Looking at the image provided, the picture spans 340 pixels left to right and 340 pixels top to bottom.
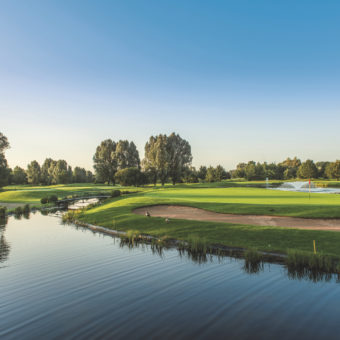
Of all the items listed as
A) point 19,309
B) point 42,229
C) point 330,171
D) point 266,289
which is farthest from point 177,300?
point 330,171

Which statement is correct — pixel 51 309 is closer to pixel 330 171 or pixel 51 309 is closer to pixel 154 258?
pixel 154 258

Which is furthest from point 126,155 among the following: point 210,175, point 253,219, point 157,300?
point 157,300

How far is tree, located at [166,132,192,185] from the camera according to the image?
8425 centimetres

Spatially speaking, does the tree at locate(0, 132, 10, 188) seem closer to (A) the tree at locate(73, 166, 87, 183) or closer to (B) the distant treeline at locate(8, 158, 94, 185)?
(B) the distant treeline at locate(8, 158, 94, 185)

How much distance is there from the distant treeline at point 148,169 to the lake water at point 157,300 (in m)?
62.4

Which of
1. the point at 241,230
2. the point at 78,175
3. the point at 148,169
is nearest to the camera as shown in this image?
the point at 241,230

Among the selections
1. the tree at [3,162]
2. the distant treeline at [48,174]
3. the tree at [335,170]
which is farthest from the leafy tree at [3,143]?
the tree at [335,170]

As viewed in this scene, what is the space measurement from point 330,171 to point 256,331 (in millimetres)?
117219

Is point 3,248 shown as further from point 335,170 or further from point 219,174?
point 335,170

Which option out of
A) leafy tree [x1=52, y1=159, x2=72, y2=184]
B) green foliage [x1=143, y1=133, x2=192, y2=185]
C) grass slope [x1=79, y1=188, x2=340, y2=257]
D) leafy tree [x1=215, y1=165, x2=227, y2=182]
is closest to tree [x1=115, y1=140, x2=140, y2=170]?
green foliage [x1=143, y1=133, x2=192, y2=185]

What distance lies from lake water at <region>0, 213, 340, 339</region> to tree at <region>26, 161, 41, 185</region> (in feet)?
365

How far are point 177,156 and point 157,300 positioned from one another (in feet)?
255

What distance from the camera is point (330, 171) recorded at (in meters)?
104

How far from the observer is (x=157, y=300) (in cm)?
877
